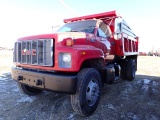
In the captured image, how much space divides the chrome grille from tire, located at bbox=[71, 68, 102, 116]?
745 millimetres

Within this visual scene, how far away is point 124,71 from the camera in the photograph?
7336 millimetres

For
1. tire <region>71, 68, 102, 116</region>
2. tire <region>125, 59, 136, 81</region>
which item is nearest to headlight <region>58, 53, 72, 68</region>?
tire <region>71, 68, 102, 116</region>

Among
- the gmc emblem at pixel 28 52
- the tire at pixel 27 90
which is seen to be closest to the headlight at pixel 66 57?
the gmc emblem at pixel 28 52

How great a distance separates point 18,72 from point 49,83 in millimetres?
1088

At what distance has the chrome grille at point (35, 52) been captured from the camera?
3.38m

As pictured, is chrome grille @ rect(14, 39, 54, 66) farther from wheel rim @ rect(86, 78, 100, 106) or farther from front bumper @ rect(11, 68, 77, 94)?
wheel rim @ rect(86, 78, 100, 106)

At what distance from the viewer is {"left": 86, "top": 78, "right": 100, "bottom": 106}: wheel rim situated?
12.0 feet

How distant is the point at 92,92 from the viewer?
3.73 metres

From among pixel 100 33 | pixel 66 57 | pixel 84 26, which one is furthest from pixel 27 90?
pixel 100 33

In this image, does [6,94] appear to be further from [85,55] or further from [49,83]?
[85,55]

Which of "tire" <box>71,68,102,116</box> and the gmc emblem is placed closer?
"tire" <box>71,68,102,116</box>

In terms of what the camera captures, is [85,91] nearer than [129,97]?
Yes

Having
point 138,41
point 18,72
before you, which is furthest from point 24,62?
point 138,41

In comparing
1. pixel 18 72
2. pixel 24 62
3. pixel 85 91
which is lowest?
pixel 85 91
